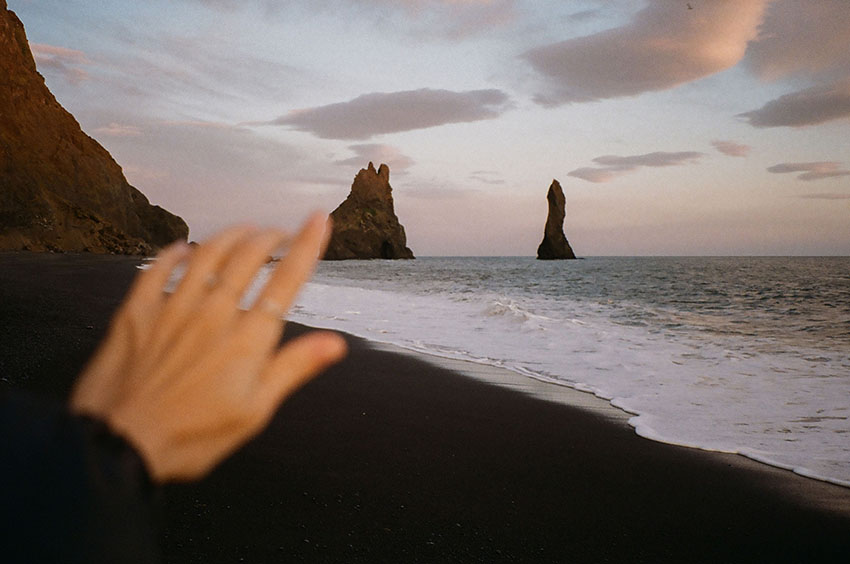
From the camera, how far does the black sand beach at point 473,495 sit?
240 centimetres

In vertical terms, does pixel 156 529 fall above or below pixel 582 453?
above

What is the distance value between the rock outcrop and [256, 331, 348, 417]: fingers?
126m

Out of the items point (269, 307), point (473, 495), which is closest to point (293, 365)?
point (269, 307)

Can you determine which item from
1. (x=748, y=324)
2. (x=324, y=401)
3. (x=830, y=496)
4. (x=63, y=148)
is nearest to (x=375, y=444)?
(x=324, y=401)

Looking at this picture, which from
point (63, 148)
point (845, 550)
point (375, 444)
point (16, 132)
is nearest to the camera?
point (845, 550)

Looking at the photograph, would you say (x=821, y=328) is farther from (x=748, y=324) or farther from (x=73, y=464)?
(x=73, y=464)

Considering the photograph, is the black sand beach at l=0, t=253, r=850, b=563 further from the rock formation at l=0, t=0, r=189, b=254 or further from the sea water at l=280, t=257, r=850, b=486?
the rock formation at l=0, t=0, r=189, b=254

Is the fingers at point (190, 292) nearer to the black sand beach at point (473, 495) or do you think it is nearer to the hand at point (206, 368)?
the hand at point (206, 368)

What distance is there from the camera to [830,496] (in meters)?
3.32

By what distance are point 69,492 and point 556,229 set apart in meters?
128

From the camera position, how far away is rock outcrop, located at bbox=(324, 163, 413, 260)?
130000 mm

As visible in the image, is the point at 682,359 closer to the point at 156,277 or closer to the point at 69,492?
the point at 156,277

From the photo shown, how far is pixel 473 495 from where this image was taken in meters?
2.92

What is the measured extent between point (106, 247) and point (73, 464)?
5970 cm
